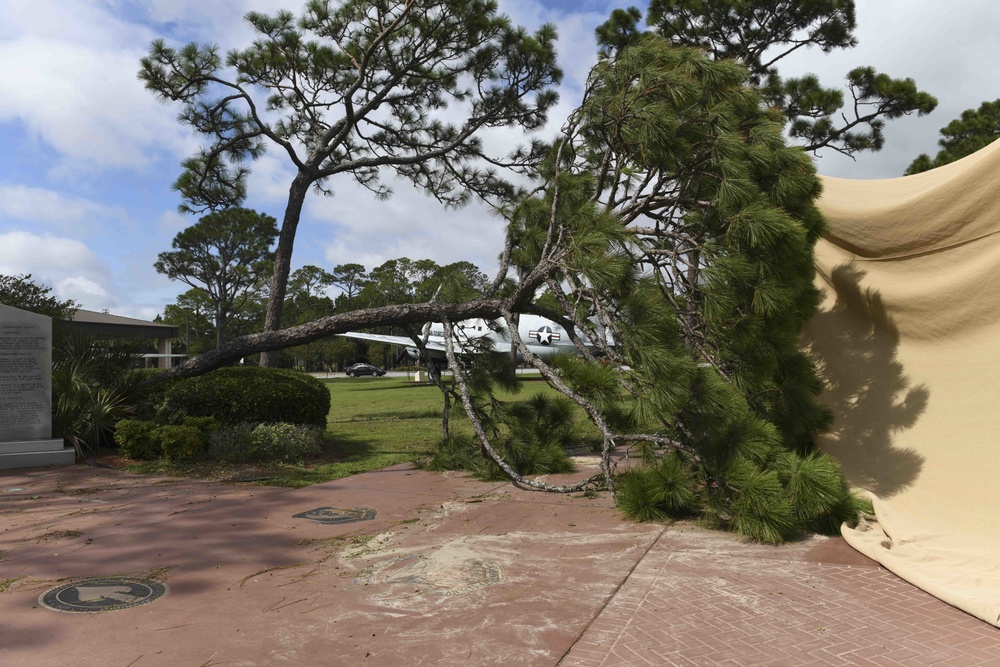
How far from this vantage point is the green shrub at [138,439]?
28.0ft

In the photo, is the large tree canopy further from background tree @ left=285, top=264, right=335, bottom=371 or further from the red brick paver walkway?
background tree @ left=285, top=264, right=335, bottom=371

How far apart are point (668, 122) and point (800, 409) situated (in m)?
2.68

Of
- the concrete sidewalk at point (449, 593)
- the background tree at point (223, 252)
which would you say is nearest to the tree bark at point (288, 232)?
the concrete sidewalk at point (449, 593)

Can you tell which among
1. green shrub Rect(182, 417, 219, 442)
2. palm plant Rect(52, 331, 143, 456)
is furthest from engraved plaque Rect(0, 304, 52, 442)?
green shrub Rect(182, 417, 219, 442)

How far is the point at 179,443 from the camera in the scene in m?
8.31

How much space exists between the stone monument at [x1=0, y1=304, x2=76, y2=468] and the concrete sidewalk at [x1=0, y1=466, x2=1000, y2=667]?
2.28m

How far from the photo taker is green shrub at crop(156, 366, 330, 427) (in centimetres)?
912

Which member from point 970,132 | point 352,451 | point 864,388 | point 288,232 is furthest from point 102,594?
point 970,132

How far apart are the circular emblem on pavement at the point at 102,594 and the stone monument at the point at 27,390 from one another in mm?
5001

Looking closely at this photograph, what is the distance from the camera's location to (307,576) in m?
4.37

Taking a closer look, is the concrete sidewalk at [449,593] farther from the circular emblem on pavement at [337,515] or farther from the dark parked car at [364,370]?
the dark parked car at [364,370]

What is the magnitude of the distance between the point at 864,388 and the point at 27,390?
9.19 meters

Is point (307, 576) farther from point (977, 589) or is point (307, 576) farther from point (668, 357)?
point (977, 589)

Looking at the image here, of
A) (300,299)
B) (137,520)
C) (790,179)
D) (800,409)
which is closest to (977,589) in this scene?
(800,409)
